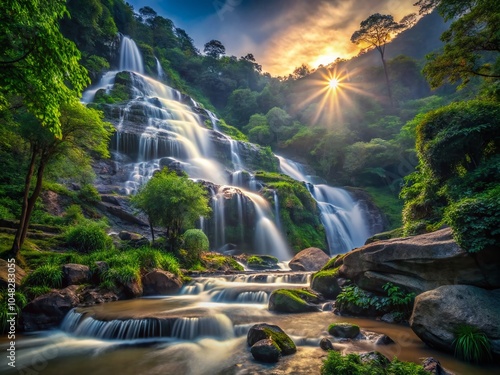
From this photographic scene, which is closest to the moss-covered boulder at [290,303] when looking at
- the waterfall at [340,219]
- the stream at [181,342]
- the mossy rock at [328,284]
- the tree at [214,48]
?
the stream at [181,342]

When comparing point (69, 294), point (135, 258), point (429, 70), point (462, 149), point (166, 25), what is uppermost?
point (166, 25)

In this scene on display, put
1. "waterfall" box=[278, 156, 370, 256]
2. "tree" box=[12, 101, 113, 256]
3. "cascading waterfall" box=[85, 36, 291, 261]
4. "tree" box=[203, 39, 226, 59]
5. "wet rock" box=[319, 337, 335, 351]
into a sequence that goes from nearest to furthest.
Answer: "wet rock" box=[319, 337, 335, 351]
"tree" box=[12, 101, 113, 256]
"cascading waterfall" box=[85, 36, 291, 261]
"waterfall" box=[278, 156, 370, 256]
"tree" box=[203, 39, 226, 59]

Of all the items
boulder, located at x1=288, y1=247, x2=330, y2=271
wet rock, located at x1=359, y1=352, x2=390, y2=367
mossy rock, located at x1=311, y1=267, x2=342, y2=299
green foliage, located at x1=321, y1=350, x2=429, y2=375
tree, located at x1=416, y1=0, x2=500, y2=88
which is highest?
tree, located at x1=416, y1=0, x2=500, y2=88

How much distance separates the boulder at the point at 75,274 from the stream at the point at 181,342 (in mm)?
1515

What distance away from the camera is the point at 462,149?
1006cm

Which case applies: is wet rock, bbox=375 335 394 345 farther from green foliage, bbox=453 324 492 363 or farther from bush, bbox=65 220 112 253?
A: bush, bbox=65 220 112 253

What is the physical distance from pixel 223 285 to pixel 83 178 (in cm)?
1424

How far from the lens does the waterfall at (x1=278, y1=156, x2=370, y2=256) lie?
28734 millimetres

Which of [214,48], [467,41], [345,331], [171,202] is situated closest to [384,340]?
[345,331]

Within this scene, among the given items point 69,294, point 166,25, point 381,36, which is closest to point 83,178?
point 69,294

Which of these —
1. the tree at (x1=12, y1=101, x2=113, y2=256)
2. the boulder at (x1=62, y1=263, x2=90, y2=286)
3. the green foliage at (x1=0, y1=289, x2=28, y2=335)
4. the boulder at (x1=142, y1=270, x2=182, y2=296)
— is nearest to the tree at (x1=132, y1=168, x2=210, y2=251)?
the boulder at (x1=142, y1=270, x2=182, y2=296)

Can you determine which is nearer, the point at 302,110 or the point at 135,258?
the point at 135,258

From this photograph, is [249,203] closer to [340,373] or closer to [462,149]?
[462,149]

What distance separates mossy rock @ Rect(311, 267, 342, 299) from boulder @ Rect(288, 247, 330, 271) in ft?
22.7
